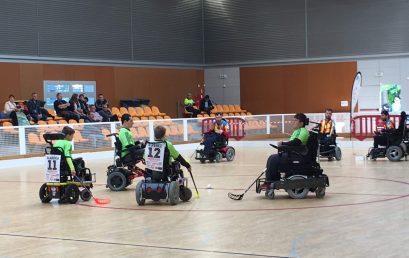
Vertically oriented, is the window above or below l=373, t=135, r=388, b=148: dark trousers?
above

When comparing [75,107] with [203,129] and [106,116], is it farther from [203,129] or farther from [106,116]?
[203,129]

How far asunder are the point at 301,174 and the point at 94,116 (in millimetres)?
14685

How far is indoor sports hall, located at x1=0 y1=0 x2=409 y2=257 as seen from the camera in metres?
8.07

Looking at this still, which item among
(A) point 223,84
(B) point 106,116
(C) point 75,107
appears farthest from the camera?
(A) point 223,84

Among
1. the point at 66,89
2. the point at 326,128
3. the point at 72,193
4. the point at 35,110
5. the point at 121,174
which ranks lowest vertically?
the point at 72,193

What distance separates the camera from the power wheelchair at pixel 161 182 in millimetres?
10242

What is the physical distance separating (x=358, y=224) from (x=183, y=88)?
84.7 feet

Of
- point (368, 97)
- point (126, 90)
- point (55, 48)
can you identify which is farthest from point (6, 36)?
point (368, 97)

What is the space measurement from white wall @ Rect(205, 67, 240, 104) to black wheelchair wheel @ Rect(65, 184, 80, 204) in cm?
2377

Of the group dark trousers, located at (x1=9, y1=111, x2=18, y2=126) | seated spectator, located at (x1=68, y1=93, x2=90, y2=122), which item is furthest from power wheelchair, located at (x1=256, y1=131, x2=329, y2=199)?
seated spectator, located at (x1=68, y1=93, x2=90, y2=122)

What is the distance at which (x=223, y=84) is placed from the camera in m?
34.6

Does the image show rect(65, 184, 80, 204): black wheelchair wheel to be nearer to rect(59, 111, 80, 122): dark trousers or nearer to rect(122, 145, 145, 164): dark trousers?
rect(122, 145, 145, 164): dark trousers

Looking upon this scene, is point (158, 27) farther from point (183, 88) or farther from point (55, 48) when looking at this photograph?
point (55, 48)

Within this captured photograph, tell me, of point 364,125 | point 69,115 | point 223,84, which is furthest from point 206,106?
point 69,115
